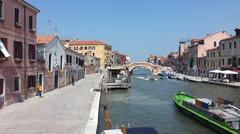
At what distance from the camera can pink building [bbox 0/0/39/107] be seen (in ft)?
74.8

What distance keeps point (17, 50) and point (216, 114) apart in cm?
1416

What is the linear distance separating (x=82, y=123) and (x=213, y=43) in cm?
7497

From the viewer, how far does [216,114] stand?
21.7 meters

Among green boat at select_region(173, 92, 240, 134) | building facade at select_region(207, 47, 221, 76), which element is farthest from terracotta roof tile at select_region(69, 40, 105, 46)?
green boat at select_region(173, 92, 240, 134)

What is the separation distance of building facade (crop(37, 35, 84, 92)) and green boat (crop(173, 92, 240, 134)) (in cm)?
1340

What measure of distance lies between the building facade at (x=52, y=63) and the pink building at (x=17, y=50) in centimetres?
413

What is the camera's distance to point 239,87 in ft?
174

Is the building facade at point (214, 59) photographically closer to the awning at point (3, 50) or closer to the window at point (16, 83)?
the window at point (16, 83)

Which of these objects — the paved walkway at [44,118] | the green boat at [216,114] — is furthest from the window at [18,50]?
the green boat at [216,114]

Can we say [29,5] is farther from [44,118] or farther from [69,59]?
[69,59]

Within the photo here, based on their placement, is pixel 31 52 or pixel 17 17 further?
pixel 31 52

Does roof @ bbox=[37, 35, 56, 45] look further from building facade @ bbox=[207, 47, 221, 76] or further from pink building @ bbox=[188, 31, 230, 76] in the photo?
pink building @ bbox=[188, 31, 230, 76]

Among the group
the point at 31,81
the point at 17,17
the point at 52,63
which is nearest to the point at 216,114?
the point at 17,17

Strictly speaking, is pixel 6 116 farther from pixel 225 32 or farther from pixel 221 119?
pixel 225 32
